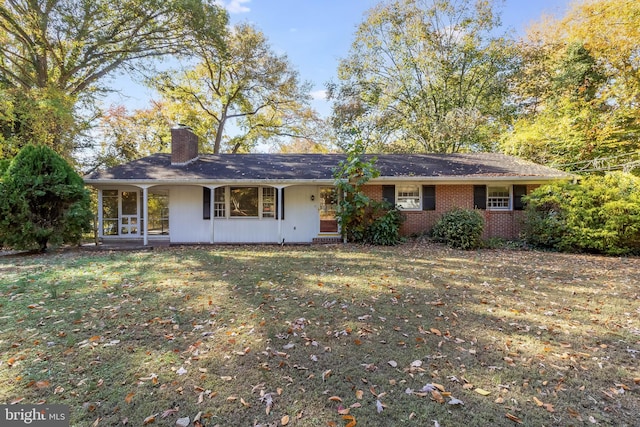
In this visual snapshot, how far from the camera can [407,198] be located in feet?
40.7

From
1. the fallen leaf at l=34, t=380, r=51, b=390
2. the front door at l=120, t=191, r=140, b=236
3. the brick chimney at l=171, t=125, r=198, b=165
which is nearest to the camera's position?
the fallen leaf at l=34, t=380, r=51, b=390

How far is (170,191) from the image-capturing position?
12156mm

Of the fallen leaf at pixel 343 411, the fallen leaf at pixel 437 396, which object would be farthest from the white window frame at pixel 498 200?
the fallen leaf at pixel 343 411

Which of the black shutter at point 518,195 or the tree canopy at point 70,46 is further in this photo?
the tree canopy at point 70,46

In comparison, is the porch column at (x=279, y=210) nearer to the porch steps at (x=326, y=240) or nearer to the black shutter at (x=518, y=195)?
the porch steps at (x=326, y=240)

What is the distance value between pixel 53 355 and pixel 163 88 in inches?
849

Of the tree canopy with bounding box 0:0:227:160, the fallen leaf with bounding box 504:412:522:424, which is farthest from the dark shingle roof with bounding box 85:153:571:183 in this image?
the fallen leaf with bounding box 504:412:522:424

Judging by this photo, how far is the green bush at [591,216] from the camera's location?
9.35m

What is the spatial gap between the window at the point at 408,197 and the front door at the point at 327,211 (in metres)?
2.62

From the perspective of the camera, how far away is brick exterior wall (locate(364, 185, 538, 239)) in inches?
474

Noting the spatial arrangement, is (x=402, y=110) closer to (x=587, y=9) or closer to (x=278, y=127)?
(x=278, y=127)

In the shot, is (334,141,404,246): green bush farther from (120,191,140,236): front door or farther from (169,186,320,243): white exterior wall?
(120,191,140,236): front door

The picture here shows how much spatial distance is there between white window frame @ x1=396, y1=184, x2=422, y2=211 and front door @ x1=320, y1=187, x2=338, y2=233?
258cm

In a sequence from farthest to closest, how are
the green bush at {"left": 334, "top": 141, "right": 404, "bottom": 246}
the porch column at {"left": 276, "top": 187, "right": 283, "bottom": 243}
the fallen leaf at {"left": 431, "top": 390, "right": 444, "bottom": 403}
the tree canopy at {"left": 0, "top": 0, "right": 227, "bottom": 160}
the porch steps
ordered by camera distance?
the tree canopy at {"left": 0, "top": 0, "right": 227, "bottom": 160} < the porch steps < the porch column at {"left": 276, "top": 187, "right": 283, "bottom": 243} < the green bush at {"left": 334, "top": 141, "right": 404, "bottom": 246} < the fallen leaf at {"left": 431, "top": 390, "right": 444, "bottom": 403}
